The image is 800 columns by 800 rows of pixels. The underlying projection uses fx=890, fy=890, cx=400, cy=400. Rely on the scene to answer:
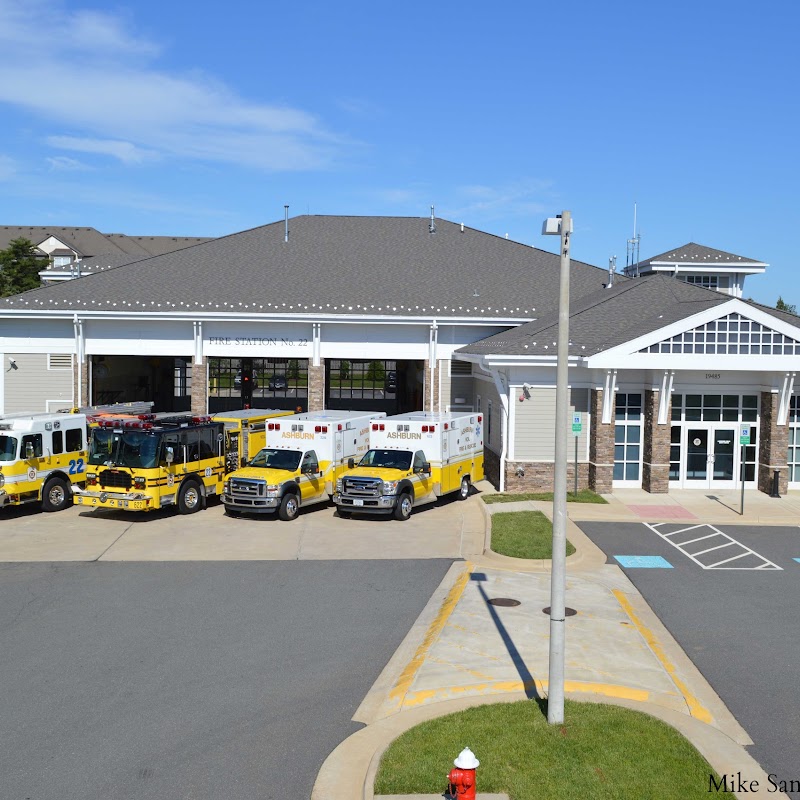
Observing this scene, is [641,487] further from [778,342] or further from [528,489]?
[778,342]

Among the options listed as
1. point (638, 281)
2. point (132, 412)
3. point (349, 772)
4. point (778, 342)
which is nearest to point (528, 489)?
point (778, 342)

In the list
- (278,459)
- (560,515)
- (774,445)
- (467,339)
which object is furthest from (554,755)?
(467,339)

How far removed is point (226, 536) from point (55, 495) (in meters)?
6.64

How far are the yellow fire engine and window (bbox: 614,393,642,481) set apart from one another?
44.3 feet

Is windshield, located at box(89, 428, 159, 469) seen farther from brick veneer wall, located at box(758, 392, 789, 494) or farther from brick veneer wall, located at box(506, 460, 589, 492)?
brick veneer wall, located at box(758, 392, 789, 494)

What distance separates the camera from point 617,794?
868 centimetres

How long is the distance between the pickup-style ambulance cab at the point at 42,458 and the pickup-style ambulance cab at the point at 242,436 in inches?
167

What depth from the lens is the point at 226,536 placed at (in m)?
22.5

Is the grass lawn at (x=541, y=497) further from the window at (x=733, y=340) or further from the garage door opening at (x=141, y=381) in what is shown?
the garage door opening at (x=141, y=381)

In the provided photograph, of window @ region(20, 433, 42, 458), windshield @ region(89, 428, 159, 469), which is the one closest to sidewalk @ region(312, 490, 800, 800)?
windshield @ region(89, 428, 159, 469)

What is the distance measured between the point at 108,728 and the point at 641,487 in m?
22.5

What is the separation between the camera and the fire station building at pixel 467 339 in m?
28.8

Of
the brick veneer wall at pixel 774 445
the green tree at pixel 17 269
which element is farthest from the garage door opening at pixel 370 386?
the green tree at pixel 17 269

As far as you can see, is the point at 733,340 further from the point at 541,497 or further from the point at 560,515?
the point at 560,515
